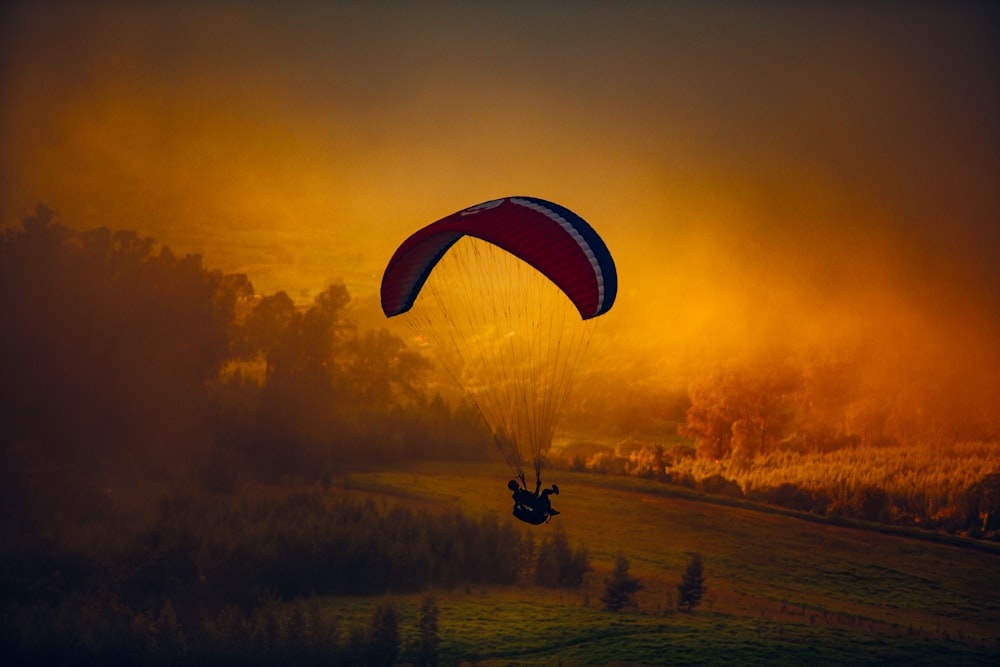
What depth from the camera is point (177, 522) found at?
100.0 feet

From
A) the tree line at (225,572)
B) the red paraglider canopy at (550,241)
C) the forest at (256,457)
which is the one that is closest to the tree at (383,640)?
the forest at (256,457)

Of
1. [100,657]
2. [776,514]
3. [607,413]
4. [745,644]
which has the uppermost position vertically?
[607,413]

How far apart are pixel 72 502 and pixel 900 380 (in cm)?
4544

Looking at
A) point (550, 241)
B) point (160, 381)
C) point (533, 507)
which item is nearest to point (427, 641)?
point (533, 507)

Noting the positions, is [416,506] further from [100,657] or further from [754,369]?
[754,369]

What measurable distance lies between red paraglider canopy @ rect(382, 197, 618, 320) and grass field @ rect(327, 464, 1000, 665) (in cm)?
1021

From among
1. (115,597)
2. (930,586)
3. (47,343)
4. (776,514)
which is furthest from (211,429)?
(930,586)

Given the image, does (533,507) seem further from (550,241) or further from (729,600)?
(729,600)

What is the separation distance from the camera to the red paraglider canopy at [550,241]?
18922 mm

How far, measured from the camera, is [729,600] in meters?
27.6

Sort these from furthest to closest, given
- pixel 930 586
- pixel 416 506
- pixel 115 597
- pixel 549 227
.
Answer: pixel 416 506
pixel 930 586
pixel 115 597
pixel 549 227

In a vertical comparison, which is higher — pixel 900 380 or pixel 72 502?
pixel 900 380

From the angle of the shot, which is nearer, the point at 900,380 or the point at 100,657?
the point at 100,657

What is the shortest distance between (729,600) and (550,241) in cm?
1505
